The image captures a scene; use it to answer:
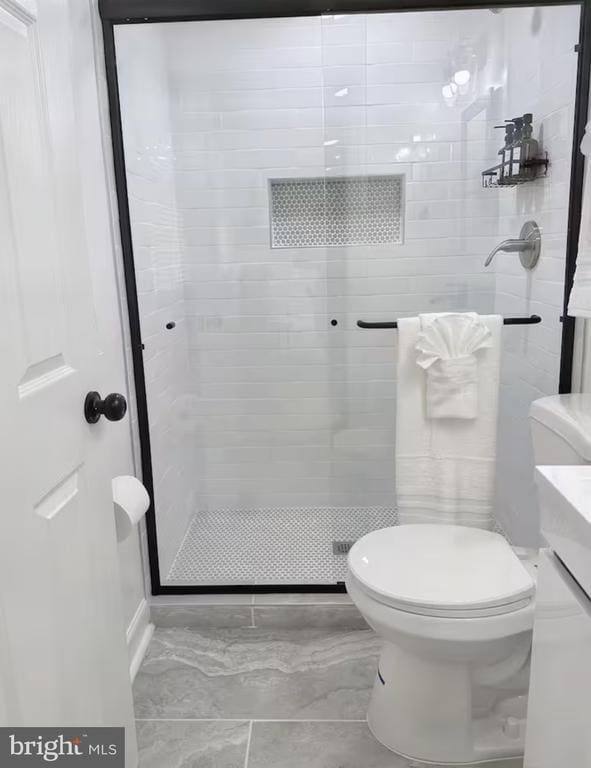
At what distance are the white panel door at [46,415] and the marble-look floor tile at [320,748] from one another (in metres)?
0.49

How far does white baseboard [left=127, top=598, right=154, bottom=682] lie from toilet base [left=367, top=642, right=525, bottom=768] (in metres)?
0.79

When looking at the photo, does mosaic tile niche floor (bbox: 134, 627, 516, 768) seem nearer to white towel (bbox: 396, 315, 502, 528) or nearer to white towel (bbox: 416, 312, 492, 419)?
white towel (bbox: 396, 315, 502, 528)

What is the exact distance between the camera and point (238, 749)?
5.03 feet

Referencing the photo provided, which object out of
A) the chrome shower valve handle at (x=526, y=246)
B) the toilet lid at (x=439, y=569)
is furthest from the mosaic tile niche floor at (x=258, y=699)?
the chrome shower valve handle at (x=526, y=246)

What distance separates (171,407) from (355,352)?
2.55 feet

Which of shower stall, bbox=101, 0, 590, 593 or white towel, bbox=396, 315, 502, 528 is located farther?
shower stall, bbox=101, 0, 590, 593

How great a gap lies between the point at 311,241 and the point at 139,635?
5.46 feet

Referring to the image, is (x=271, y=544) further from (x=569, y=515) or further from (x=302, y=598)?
(x=569, y=515)

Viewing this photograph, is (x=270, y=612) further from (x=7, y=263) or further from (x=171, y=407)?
(x=7, y=263)

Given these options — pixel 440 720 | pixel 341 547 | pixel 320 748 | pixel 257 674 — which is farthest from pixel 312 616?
pixel 440 720

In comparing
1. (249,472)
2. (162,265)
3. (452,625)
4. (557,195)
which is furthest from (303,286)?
(452,625)

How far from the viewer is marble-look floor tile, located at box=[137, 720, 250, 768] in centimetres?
149

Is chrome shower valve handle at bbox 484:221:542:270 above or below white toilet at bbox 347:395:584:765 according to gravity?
above

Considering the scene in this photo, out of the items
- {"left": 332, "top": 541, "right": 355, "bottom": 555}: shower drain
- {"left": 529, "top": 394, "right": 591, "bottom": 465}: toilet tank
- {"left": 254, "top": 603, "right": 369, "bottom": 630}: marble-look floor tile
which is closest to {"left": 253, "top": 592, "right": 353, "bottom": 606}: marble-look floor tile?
{"left": 254, "top": 603, "right": 369, "bottom": 630}: marble-look floor tile
